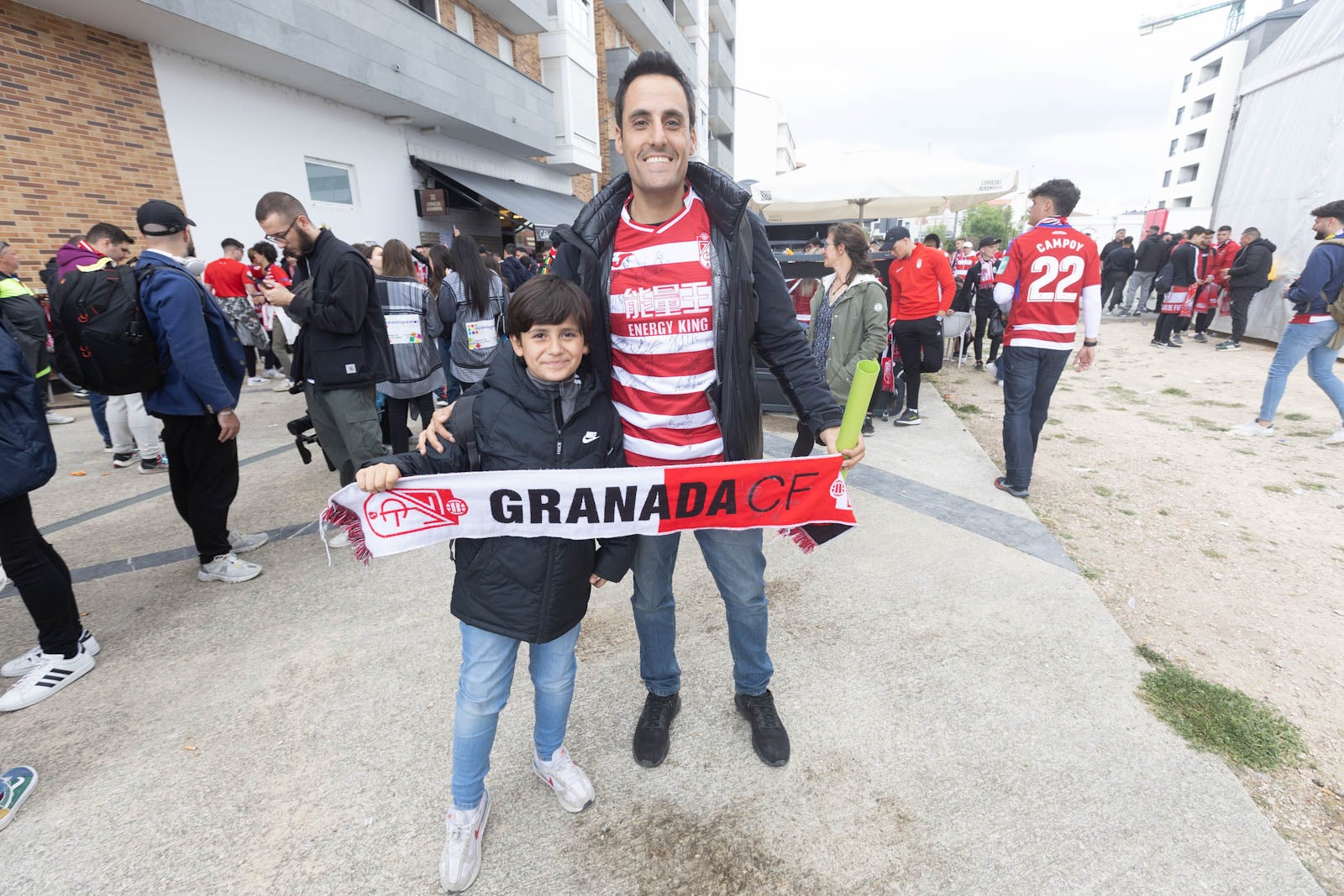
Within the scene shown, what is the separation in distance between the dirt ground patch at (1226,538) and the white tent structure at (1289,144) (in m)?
4.78

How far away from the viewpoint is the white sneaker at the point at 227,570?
364 cm

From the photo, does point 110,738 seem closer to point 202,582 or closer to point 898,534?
point 202,582

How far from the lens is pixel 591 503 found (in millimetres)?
1944

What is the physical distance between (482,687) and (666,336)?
123 centimetres

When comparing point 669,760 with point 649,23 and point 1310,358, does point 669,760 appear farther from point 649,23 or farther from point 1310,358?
point 649,23

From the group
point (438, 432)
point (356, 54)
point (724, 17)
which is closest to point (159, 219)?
point (438, 432)

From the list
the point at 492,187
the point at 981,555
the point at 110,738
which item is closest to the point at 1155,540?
the point at 981,555

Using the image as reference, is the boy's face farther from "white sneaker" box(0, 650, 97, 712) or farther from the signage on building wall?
the signage on building wall

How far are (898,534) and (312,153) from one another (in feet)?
37.3

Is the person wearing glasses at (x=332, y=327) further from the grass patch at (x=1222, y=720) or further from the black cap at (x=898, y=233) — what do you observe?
the black cap at (x=898, y=233)

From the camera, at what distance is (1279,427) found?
21.4 ft

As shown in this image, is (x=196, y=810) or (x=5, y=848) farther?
(x=196, y=810)

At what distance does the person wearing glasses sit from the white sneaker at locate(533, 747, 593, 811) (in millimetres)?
2580

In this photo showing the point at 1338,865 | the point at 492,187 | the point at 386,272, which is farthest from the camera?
the point at 492,187
